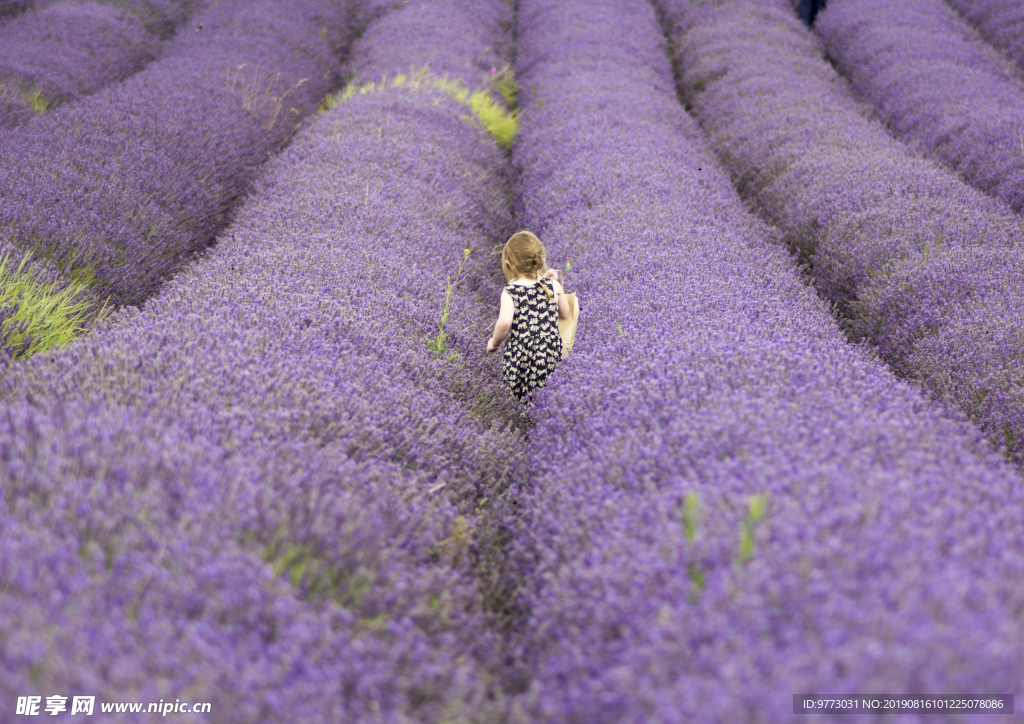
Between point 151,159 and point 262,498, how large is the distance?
452cm

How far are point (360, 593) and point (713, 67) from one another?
32.2 ft

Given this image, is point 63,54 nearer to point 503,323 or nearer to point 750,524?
point 503,323

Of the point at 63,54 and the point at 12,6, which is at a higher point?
the point at 63,54

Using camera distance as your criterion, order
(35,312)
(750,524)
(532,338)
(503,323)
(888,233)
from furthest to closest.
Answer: (888,233), (532,338), (503,323), (35,312), (750,524)

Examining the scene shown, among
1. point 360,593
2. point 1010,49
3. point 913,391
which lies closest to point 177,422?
point 360,593

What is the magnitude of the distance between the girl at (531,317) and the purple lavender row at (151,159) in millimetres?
2569

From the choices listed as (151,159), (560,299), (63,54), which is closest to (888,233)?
(560,299)

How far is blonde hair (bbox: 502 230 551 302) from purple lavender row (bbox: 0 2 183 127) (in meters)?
5.12

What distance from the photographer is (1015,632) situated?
123cm

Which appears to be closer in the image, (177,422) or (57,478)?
(57,478)

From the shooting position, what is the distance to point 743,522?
1.65m

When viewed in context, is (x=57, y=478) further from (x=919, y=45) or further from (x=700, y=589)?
(x=919, y=45)

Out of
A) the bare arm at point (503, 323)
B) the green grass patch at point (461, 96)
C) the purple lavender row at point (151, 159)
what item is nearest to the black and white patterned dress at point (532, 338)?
the bare arm at point (503, 323)

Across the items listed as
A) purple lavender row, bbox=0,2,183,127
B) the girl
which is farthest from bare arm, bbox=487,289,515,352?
purple lavender row, bbox=0,2,183,127
